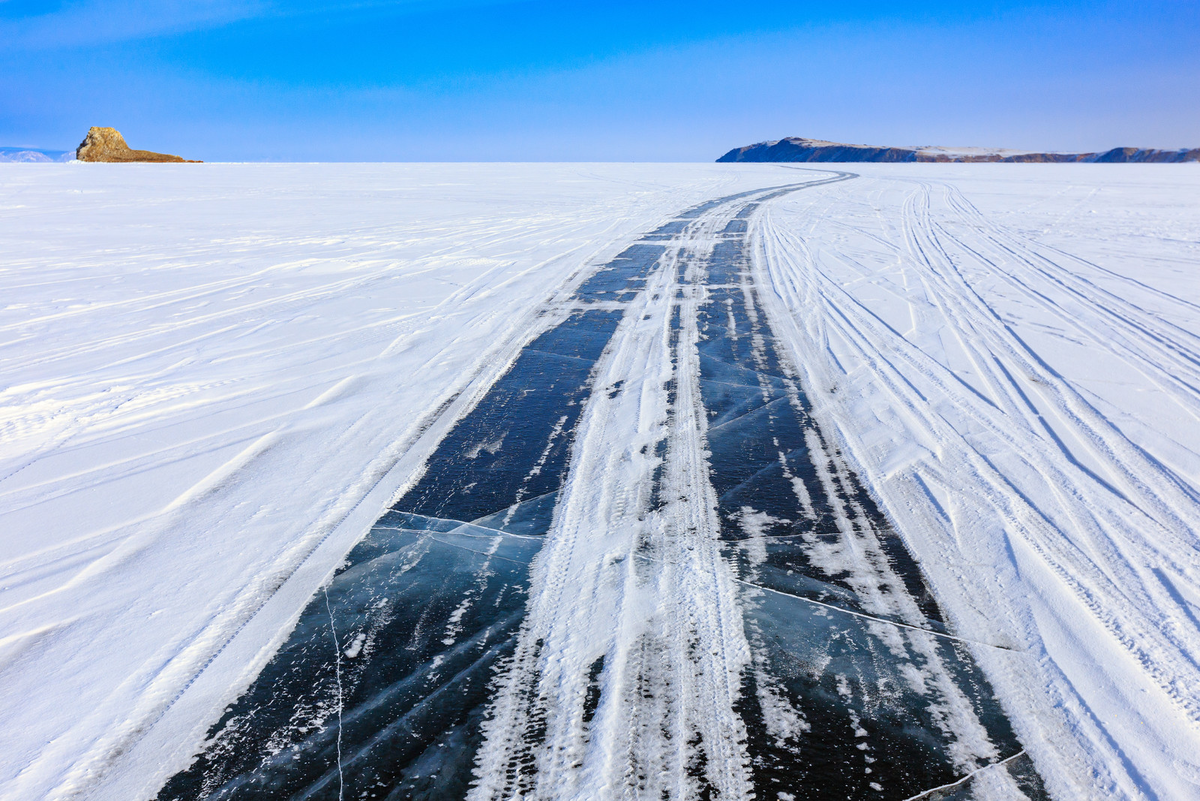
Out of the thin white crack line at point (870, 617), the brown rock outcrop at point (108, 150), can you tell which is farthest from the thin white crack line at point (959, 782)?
the brown rock outcrop at point (108, 150)

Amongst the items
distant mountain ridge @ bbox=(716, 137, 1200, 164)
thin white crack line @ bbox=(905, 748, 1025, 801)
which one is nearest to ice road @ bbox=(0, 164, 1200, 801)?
thin white crack line @ bbox=(905, 748, 1025, 801)

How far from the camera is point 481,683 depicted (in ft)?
6.85

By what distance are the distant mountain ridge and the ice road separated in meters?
80.6

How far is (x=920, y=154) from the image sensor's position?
112 meters

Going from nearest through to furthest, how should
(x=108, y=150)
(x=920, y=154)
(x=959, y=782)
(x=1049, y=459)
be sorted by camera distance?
(x=959, y=782), (x=1049, y=459), (x=108, y=150), (x=920, y=154)

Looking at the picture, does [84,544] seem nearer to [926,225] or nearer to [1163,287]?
[1163,287]

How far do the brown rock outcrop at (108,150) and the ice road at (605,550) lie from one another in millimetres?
57742

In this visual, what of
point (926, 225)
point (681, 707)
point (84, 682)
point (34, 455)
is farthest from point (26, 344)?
point (926, 225)

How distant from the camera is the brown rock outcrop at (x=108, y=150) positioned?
5200cm

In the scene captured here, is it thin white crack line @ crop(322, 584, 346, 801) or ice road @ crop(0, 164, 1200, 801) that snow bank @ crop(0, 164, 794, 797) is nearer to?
ice road @ crop(0, 164, 1200, 801)

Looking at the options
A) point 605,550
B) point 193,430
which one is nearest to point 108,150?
point 193,430

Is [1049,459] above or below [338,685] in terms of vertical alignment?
above

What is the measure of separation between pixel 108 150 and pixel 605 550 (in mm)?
68013

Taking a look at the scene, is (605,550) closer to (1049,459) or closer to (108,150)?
(1049,459)
